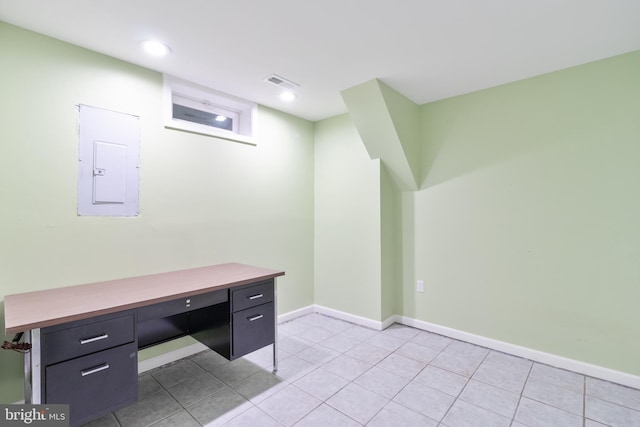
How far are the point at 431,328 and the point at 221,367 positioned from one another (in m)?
2.01

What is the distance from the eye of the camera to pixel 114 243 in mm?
2119

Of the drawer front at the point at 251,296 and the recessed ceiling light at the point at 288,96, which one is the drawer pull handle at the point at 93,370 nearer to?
the drawer front at the point at 251,296

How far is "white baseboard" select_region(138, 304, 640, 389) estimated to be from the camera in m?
2.11

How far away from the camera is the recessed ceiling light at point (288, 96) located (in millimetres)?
2781

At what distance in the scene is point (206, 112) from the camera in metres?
2.80

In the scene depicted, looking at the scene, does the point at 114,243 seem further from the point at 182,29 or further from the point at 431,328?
the point at 431,328

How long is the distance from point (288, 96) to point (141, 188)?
5.00ft

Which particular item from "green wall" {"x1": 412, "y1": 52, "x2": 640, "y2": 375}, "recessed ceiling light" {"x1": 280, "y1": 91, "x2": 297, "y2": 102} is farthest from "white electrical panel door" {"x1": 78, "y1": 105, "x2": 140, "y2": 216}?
"green wall" {"x1": 412, "y1": 52, "x2": 640, "y2": 375}

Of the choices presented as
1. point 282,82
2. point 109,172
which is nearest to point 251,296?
point 109,172

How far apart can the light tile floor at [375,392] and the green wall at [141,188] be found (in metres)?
0.82

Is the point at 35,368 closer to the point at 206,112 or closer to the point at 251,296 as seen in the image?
the point at 251,296

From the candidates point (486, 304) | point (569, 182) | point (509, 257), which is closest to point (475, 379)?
point (486, 304)

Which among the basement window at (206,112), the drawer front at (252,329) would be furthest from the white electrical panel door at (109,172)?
the drawer front at (252,329)

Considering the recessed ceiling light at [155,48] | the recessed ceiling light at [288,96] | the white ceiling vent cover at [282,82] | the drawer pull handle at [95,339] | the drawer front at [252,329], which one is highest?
the recessed ceiling light at [288,96]
